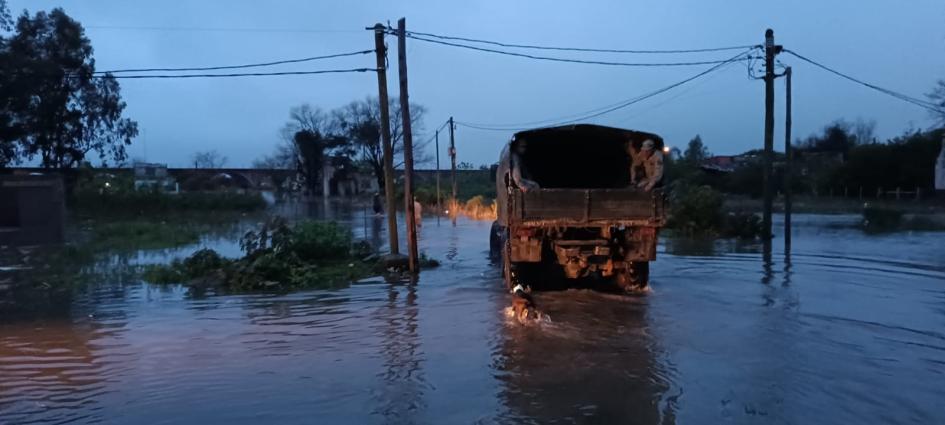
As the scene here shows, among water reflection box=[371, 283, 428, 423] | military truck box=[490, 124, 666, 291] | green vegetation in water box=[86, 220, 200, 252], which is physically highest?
military truck box=[490, 124, 666, 291]

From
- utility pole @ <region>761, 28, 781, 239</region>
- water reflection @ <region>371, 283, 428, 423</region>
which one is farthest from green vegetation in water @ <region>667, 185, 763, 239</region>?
water reflection @ <region>371, 283, 428, 423</region>

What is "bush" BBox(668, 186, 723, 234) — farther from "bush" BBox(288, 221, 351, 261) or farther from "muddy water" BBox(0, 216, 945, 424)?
"bush" BBox(288, 221, 351, 261)

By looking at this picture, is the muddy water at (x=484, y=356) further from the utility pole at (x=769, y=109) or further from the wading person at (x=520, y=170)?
the utility pole at (x=769, y=109)

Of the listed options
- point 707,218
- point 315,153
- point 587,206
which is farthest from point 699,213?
point 315,153

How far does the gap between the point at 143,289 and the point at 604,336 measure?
9647mm

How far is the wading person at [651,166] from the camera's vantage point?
12664 mm

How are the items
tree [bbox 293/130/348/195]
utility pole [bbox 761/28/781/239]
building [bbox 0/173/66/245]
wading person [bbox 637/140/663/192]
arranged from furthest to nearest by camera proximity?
tree [bbox 293/130/348/195]
building [bbox 0/173/66/245]
utility pole [bbox 761/28/781/239]
wading person [bbox 637/140/663/192]

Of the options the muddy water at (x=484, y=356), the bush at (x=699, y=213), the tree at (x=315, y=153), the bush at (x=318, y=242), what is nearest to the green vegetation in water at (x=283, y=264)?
the bush at (x=318, y=242)

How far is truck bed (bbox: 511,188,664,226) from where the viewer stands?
12.2 meters

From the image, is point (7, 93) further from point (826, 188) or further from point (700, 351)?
point (826, 188)

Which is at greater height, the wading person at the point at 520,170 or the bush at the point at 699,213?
the wading person at the point at 520,170

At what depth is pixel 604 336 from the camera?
9.58 meters

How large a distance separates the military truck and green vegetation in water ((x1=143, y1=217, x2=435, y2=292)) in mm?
4389

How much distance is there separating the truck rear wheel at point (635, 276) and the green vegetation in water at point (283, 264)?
582 centimetres
